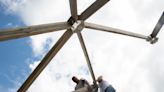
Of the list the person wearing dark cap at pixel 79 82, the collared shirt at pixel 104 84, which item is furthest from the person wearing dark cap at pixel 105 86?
the person wearing dark cap at pixel 79 82

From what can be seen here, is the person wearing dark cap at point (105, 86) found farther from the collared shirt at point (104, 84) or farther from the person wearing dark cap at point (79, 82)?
the person wearing dark cap at point (79, 82)

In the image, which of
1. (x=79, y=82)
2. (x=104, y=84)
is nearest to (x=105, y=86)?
(x=104, y=84)

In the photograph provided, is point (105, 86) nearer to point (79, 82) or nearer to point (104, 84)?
point (104, 84)

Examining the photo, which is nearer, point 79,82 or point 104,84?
point 79,82

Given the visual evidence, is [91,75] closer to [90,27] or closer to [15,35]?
[90,27]

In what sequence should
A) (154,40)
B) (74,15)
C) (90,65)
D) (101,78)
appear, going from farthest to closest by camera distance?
(101,78) → (154,40) → (90,65) → (74,15)

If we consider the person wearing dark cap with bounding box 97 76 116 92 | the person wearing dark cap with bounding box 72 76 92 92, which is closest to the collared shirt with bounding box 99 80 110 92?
the person wearing dark cap with bounding box 97 76 116 92

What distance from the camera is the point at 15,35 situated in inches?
182

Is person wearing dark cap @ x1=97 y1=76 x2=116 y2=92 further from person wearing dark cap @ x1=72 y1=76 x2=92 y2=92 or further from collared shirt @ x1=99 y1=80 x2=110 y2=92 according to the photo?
person wearing dark cap @ x1=72 y1=76 x2=92 y2=92

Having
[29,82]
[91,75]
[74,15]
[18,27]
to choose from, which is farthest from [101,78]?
[18,27]

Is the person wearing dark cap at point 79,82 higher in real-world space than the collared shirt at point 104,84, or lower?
higher

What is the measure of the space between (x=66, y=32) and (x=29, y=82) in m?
1.46

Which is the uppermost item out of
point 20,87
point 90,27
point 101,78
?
point 90,27

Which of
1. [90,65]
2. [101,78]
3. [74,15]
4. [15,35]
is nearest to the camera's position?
[15,35]
